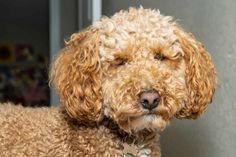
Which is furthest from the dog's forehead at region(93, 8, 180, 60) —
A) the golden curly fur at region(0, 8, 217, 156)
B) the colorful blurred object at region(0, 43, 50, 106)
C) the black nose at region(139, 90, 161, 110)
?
the colorful blurred object at region(0, 43, 50, 106)

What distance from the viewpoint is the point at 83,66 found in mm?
1513

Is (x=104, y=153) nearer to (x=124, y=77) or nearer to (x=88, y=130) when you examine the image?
(x=88, y=130)

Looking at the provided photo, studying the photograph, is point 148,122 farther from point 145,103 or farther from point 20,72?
point 20,72

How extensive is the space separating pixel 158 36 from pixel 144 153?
0.35 meters

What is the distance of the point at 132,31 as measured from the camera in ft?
4.99

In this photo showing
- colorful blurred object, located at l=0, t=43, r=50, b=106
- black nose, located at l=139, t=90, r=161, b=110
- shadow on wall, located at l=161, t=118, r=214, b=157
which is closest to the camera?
black nose, located at l=139, t=90, r=161, b=110

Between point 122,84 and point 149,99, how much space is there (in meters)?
0.11

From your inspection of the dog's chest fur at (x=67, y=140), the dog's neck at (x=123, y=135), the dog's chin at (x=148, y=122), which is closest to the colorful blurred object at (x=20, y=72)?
the dog's chest fur at (x=67, y=140)

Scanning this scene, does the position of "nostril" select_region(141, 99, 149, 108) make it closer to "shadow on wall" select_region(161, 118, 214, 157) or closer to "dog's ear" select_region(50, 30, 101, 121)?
"dog's ear" select_region(50, 30, 101, 121)

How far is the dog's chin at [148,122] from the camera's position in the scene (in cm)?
142

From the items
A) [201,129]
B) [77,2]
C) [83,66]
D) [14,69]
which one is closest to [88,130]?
[83,66]

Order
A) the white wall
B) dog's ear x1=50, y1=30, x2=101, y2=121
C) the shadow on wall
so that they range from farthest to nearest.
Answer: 1. the shadow on wall
2. the white wall
3. dog's ear x1=50, y1=30, x2=101, y2=121

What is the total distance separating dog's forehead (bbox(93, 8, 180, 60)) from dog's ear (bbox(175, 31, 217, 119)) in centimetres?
5

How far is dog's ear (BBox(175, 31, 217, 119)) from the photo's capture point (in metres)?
1.56
